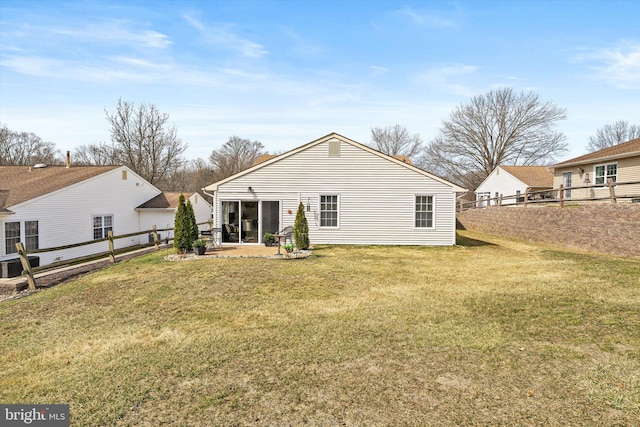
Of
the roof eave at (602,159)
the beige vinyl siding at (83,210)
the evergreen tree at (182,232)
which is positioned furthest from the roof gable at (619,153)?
the beige vinyl siding at (83,210)

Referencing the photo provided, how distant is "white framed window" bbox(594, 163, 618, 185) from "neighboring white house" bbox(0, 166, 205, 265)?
27706mm

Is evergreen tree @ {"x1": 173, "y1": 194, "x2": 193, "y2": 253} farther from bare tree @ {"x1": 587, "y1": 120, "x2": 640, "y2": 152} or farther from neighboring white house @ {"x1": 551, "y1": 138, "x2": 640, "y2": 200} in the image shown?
bare tree @ {"x1": 587, "y1": 120, "x2": 640, "y2": 152}

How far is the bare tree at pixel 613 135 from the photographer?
177 feet

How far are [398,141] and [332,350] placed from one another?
50.8 metres

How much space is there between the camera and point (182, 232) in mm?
12938

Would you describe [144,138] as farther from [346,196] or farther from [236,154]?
[346,196]

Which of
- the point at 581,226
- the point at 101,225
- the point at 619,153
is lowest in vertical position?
the point at 101,225

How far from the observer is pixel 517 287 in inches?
321

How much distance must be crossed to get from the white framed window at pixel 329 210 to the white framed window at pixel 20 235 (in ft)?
45.4

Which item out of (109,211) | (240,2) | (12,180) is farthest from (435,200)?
(12,180)

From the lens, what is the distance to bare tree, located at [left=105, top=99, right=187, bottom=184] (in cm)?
3595

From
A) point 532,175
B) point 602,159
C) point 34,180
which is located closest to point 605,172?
point 602,159

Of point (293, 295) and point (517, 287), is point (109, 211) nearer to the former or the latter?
point (293, 295)

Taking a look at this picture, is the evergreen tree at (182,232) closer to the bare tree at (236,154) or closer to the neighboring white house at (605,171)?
the neighboring white house at (605,171)
